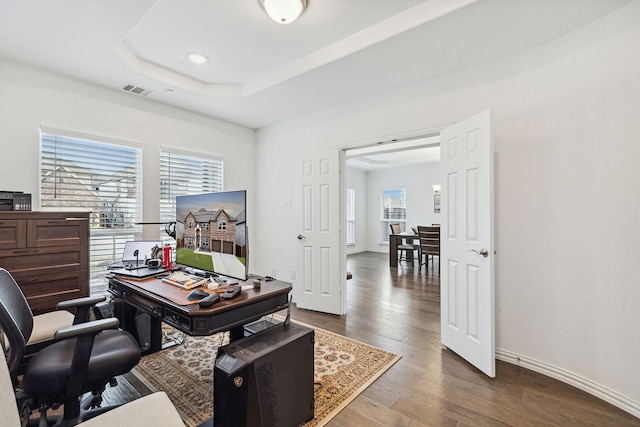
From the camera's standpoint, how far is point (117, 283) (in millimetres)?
2164

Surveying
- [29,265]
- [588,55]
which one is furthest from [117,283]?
[588,55]

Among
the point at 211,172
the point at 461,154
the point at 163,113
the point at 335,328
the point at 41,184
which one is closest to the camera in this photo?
the point at 461,154

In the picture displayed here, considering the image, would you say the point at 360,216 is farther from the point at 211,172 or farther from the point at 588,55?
the point at 588,55

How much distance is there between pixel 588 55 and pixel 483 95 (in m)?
0.71

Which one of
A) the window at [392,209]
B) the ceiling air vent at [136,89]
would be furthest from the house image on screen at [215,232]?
the window at [392,209]

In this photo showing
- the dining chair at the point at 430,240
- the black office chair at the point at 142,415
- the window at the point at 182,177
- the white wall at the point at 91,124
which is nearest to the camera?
the black office chair at the point at 142,415

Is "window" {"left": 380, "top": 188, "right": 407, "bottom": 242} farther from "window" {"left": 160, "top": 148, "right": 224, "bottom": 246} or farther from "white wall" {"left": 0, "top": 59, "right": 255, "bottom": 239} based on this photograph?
"window" {"left": 160, "top": 148, "right": 224, "bottom": 246}

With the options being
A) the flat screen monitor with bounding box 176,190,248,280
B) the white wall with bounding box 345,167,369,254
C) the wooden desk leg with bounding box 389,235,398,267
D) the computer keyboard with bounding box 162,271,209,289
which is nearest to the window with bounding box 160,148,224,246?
the flat screen monitor with bounding box 176,190,248,280

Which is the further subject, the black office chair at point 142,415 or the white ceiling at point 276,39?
the white ceiling at point 276,39

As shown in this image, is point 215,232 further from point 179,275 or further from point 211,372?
point 211,372

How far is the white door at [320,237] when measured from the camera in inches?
141

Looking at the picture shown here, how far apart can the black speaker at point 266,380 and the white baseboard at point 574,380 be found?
1.81 meters

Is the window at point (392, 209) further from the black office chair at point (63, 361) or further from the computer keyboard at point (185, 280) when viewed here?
the black office chair at point (63, 361)

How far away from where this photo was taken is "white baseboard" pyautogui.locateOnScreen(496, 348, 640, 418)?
6.01 feet
